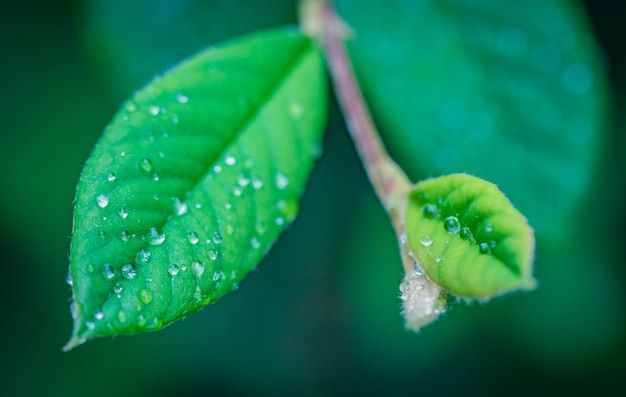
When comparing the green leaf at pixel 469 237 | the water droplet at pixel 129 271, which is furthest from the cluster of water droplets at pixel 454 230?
the water droplet at pixel 129 271

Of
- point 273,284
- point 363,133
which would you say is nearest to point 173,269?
point 363,133

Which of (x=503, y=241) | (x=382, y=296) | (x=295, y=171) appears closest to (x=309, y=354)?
(x=382, y=296)

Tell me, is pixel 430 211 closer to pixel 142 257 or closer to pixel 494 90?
pixel 142 257

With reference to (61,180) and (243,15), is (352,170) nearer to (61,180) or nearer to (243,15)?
(243,15)

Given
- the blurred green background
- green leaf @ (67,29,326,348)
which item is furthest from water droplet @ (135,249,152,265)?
the blurred green background

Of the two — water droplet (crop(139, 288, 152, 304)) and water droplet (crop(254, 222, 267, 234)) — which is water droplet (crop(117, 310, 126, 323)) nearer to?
water droplet (crop(139, 288, 152, 304))

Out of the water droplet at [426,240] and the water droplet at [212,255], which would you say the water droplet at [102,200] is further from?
the water droplet at [426,240]
